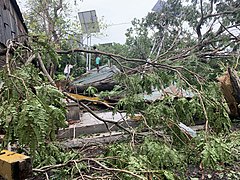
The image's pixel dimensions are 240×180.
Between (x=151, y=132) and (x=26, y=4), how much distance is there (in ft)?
36.9

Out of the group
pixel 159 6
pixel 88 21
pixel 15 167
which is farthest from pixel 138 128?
pixel 159 6

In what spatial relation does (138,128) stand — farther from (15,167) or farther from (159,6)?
(159,6)

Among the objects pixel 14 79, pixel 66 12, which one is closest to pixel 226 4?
pixel 66 12

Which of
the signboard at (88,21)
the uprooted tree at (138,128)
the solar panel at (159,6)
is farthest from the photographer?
the solar panel at (159,6)

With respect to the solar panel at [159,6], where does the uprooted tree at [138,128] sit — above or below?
below

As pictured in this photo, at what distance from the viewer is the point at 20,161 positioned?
1.02 metres

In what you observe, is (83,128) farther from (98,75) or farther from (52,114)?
(98,75)

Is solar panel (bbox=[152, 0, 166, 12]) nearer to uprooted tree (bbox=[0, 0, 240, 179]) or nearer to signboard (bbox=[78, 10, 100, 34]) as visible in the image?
signboard (bbox=[78, 10, 100, 34])

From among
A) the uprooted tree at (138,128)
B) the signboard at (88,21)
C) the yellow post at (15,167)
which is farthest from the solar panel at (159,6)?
the yellow post at (15,167)

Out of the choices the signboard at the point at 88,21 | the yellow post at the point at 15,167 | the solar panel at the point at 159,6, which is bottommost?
the yellow post at the point at 15,167

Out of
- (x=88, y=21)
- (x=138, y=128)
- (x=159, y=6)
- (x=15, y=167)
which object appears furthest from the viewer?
(x=159, y=6)

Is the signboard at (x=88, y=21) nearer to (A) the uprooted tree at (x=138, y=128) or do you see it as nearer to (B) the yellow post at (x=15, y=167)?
(A) the uprooted tree at (x=138, y=128)

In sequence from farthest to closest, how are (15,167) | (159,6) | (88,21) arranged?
(159,6)
(88,21)
(15,167)

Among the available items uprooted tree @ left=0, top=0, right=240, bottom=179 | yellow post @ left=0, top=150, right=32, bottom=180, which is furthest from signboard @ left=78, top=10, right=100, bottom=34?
yellow post @ left=0, top=150, right=32, bottom=180
